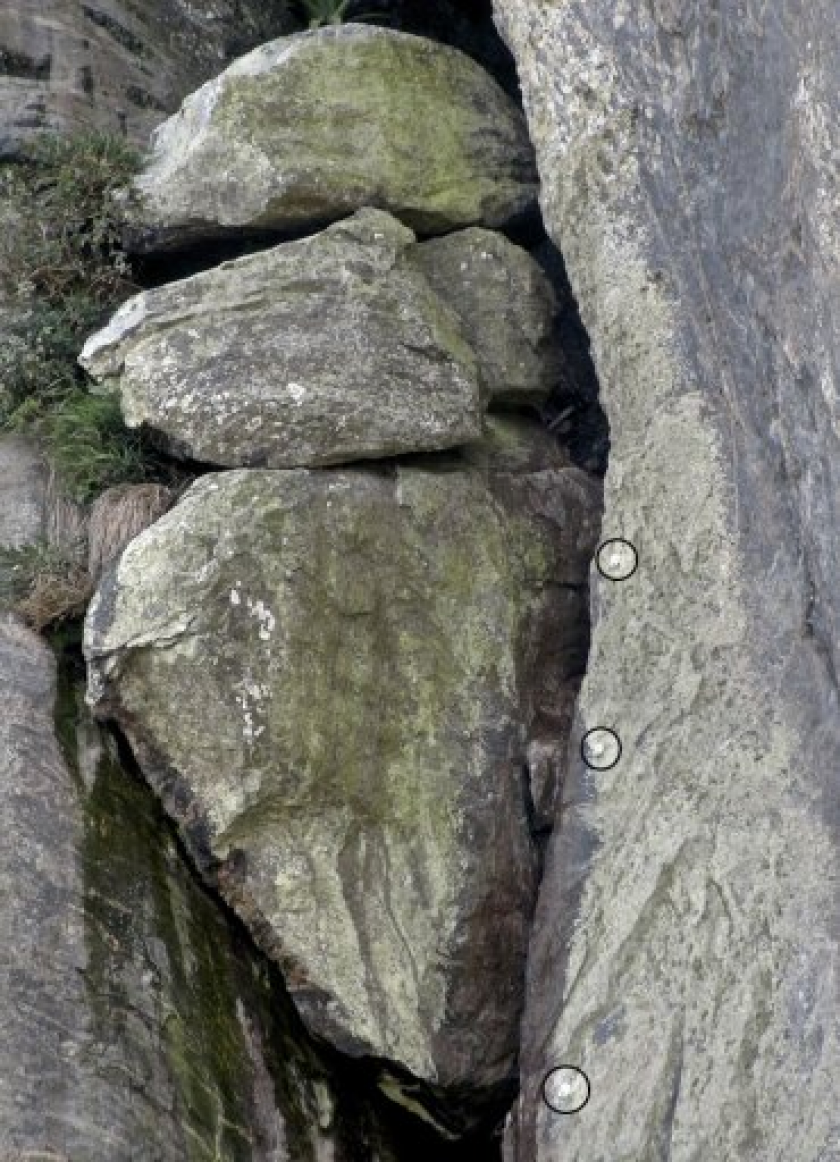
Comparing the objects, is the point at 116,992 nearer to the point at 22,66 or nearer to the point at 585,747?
the point at 585,747

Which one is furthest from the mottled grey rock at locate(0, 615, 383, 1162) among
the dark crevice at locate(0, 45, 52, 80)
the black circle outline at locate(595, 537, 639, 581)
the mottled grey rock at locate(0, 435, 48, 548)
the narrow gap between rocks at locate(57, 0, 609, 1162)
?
the dark crevice at locate(0, 45, 52, 80)

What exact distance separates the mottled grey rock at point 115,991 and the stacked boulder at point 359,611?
22 centimetres

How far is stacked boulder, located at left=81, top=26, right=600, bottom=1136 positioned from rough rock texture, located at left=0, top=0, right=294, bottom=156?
5.69 feet

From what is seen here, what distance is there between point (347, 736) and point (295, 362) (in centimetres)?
197

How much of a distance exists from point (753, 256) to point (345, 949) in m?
3.70

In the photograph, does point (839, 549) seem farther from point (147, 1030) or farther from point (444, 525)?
point (147, 1030)

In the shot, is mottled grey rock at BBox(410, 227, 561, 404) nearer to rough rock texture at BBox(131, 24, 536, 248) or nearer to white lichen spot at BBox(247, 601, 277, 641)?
rough rock texture at BBox(131, 24, 536, 248)

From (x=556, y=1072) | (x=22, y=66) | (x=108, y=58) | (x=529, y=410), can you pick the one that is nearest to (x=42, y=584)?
(x=529, y=410)

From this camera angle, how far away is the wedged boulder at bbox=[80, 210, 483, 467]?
32.2 ft

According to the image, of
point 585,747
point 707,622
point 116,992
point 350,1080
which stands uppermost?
point 707,622

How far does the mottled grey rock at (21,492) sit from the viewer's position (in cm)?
1023

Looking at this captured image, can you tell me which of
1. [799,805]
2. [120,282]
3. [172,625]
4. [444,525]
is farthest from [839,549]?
[120,282]

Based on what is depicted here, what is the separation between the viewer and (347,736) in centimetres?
947

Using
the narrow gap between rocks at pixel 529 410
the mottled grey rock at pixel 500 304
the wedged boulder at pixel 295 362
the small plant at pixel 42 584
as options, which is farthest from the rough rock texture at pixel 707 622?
the small plant at pixel 42 584
